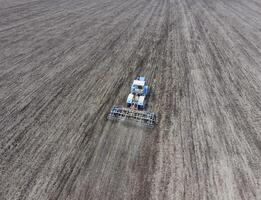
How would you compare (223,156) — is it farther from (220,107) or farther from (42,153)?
(42,153)

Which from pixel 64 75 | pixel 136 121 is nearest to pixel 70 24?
pixel 64 75

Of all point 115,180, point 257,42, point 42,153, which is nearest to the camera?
point 115,180

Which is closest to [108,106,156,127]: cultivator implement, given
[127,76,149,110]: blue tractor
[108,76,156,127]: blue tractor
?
[108,76,156,127]: blue tractor

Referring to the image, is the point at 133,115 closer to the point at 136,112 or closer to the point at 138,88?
the point at 136,112

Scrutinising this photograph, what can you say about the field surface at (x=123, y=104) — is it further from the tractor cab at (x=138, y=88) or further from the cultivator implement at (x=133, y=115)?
the tractor cab at (x=138, y=88)

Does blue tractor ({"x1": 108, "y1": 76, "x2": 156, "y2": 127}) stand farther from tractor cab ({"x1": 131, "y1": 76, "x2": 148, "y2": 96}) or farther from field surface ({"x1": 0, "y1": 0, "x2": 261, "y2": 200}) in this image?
field surface ({"x1": 0, "y1": 0, "x2": 261, "y2": 200})
